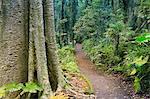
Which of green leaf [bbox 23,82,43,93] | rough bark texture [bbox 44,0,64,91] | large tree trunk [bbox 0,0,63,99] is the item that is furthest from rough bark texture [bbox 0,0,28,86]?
rough bark texture [bbox 44,0,64,91]

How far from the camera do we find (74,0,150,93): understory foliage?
447 inches

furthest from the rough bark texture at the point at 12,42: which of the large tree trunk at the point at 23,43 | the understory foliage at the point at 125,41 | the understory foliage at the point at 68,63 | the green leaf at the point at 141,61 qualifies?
the green leaf at the point at 141,61

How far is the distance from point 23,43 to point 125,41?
→ 1195 cm

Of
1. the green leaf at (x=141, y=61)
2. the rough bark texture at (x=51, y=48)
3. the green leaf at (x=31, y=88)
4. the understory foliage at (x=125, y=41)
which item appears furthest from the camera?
the understory foliage at (x=125, y=41)

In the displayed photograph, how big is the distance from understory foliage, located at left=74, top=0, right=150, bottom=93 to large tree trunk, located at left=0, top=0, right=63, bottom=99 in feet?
13.2

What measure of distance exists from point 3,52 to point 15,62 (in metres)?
0.37

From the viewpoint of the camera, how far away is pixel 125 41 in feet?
59.5

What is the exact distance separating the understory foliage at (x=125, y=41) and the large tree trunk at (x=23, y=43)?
4.02 meters

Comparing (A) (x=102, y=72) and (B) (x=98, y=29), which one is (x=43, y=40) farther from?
(B) (x=98, y=29)

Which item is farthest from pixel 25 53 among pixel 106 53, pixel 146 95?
pixel 106 53

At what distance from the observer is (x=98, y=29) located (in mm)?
30891

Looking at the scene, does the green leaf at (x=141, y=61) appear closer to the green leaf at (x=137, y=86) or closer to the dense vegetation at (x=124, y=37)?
the dense vegetation at (x=124, y=37)

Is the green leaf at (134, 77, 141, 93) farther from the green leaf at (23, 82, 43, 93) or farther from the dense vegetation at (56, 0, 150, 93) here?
the green leaf at (23, 82, 43, 93)

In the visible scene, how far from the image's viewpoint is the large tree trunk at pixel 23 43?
265 inches
